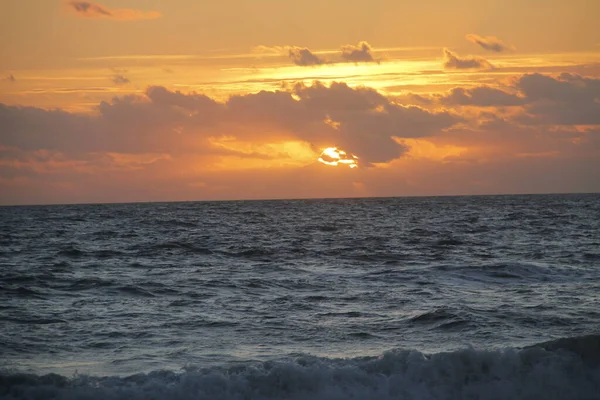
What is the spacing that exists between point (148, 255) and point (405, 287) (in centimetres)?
1410

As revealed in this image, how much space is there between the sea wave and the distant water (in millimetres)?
25

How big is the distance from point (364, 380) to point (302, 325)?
4.05 m

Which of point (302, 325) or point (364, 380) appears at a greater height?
point (302, 325)

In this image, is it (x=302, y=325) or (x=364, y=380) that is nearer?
(x=364, y=380)

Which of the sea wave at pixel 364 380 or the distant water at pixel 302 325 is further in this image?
the distant water at pixel 302 325

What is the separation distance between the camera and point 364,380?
1202cm

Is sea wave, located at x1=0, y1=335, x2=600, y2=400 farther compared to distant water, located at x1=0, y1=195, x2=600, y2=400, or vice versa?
distant water, located at x1=0, y1=195, x2=600, y2=400

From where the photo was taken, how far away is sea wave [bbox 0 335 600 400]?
37.9 feet

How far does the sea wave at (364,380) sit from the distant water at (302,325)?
0.02 meters

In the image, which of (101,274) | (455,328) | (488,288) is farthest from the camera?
(101,274)

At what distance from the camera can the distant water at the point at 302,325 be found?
11.9 metres

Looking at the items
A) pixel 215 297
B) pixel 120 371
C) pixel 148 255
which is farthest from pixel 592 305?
pixel 148 255

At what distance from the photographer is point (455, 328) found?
611 inches

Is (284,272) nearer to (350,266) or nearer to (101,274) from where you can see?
(350,266)
